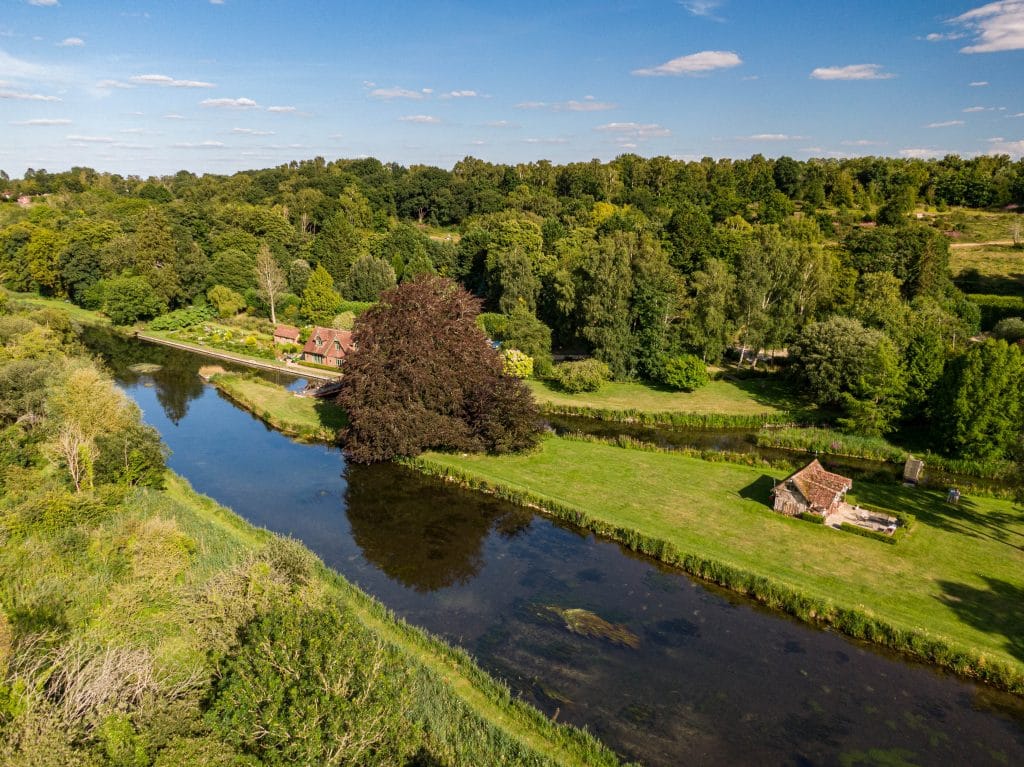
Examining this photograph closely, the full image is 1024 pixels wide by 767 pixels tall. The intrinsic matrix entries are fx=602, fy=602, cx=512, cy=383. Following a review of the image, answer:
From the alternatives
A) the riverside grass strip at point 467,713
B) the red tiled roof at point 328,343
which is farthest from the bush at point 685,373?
the riverside grass strip at point 467,713

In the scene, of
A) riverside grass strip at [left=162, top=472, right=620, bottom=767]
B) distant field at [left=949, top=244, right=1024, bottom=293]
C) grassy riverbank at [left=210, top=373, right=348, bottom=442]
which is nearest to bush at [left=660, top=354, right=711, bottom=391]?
grassy riverbank at [left=210, top=373, right=348, bottom=442]

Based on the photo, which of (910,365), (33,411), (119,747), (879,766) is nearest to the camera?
(119,747)

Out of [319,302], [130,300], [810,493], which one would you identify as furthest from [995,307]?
[130,300]

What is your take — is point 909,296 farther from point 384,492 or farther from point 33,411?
point 33,411

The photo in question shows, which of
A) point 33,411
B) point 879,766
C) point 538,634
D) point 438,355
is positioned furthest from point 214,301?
point 879,766

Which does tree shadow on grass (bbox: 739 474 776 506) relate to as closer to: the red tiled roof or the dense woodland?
the dense woodland

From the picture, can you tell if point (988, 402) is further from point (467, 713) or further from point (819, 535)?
point (467, 713)

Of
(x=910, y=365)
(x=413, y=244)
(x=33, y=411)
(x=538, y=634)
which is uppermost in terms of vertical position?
(x=413, y=244)

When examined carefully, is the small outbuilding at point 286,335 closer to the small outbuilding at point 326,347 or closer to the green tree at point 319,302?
the small outbuilding at point 326,347
